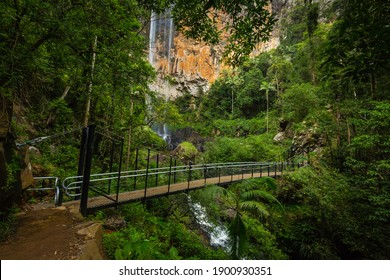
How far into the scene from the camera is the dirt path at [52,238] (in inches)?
125

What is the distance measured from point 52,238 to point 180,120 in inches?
332

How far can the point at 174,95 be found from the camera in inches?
1727

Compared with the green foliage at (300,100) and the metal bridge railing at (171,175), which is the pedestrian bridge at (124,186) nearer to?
the metal bridge railing at (171,175)

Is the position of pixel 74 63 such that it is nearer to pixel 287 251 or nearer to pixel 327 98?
pixel 287 251

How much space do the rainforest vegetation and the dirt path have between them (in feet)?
1.00

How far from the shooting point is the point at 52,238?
12.0 feet

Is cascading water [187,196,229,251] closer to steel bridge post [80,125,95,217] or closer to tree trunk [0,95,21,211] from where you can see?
steel bridge post [80,125,95,217]

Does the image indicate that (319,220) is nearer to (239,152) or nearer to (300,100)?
(239,152)

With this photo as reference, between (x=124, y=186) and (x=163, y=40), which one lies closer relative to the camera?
(x=124, y=186)

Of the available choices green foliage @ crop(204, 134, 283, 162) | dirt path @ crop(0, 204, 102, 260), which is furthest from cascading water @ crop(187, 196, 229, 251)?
green foliage @ crop(204, 134, 283, 162)

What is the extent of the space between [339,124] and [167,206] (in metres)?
9.37

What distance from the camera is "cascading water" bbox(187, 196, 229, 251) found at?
29.2ft

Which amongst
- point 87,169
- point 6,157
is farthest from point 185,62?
point 6,157

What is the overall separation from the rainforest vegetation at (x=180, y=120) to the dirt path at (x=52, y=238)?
12.0 inches
